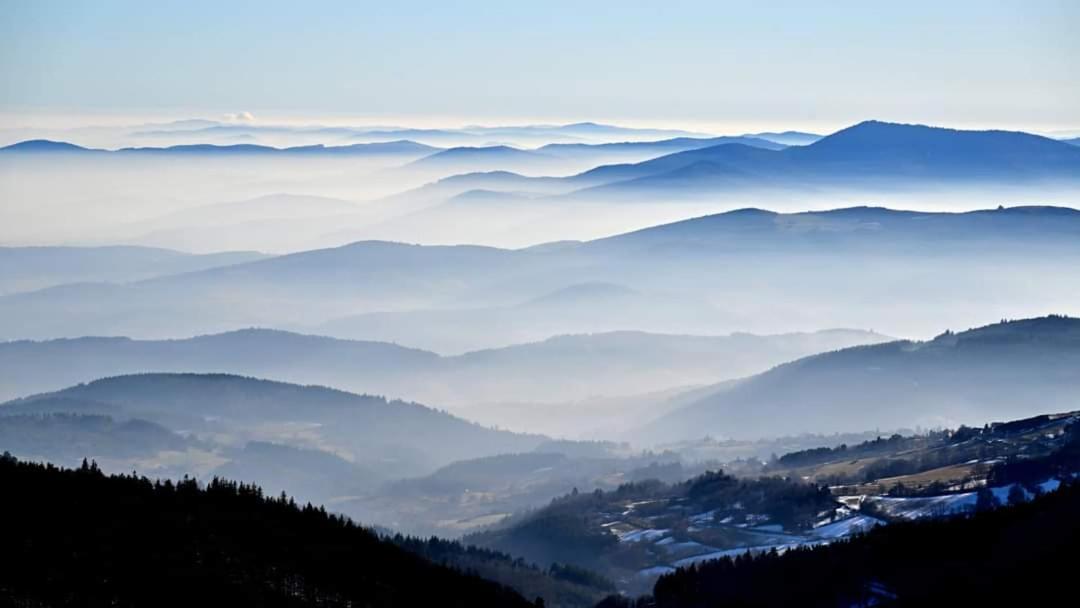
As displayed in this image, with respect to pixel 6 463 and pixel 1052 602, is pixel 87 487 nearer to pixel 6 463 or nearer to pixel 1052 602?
pixel 6 463

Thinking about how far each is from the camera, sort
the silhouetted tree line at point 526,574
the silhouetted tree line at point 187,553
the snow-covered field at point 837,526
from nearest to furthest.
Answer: the silhouetted tree line at point 187,553
the silhouetted tree line at point 526,574
the snow-covered field at point 837,526

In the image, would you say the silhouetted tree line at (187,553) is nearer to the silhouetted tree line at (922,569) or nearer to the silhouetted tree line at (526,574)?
the silhouetted tree line at (922,569)

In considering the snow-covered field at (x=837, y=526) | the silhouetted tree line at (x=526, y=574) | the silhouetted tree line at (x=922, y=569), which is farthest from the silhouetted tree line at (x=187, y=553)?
the snow-covered field at (x=837, y=526)

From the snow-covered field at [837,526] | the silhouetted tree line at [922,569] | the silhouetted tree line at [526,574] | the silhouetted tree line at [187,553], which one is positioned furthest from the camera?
the snow-covered field at [837,526]

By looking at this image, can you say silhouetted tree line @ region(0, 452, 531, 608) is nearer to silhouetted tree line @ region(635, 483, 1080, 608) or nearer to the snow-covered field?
silhouetted tree line @ region(635, 483, 1080, 608)

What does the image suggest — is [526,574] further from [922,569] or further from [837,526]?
[922,569]

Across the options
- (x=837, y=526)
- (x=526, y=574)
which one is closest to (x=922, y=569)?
(x=526, y=574)

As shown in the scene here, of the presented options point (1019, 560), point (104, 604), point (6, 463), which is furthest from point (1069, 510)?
point (6, 463)

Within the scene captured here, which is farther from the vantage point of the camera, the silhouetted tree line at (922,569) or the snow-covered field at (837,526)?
the snow-covered field at (837,526)
